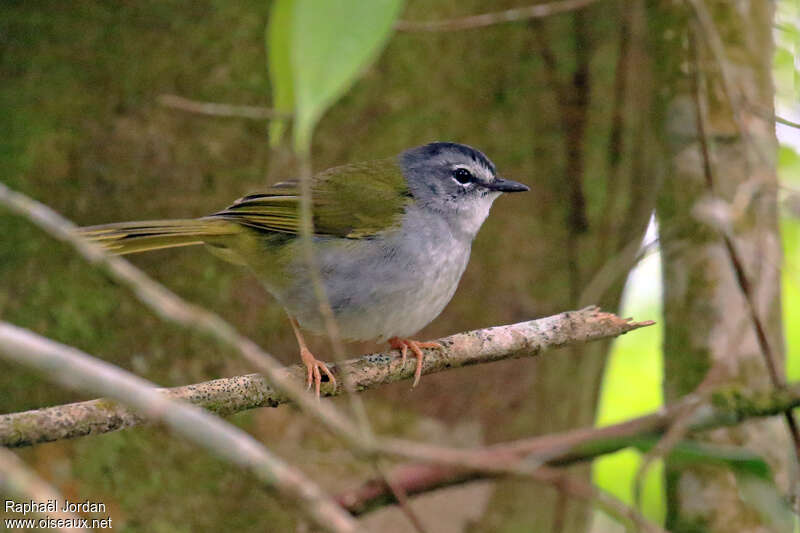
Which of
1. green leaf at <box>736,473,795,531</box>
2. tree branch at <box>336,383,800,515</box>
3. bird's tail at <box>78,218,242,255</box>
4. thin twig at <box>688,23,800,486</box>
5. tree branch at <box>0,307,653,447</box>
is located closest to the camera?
tree branch at <box>0,307,653,447</box>

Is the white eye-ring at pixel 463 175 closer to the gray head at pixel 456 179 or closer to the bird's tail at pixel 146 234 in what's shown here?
the gray head at pixel 456 179

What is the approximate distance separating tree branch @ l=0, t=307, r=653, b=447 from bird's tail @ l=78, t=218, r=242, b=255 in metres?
0.71

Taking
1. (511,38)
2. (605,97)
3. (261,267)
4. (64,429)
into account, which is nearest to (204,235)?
(261,267)

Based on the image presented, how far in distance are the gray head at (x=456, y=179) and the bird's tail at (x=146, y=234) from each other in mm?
1032

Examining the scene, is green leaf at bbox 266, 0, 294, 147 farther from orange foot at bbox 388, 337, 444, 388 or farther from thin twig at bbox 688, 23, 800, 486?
thin twig at bbox 688, 23, 800, 486

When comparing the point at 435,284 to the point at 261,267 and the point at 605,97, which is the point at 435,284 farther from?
the point at 605,97

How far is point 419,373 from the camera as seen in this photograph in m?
3.14

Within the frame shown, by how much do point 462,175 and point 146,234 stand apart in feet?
5.09

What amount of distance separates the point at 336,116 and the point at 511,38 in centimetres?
115

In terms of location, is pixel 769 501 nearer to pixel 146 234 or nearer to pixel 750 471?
pixel 750 471

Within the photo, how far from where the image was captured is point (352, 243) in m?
3.59

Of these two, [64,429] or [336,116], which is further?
[336,116]

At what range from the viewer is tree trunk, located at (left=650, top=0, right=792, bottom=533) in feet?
11.5

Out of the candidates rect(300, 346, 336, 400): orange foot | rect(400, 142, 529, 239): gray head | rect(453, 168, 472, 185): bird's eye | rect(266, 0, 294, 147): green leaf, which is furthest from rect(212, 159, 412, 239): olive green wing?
rect(266, 0, 294, 147): green leaf
